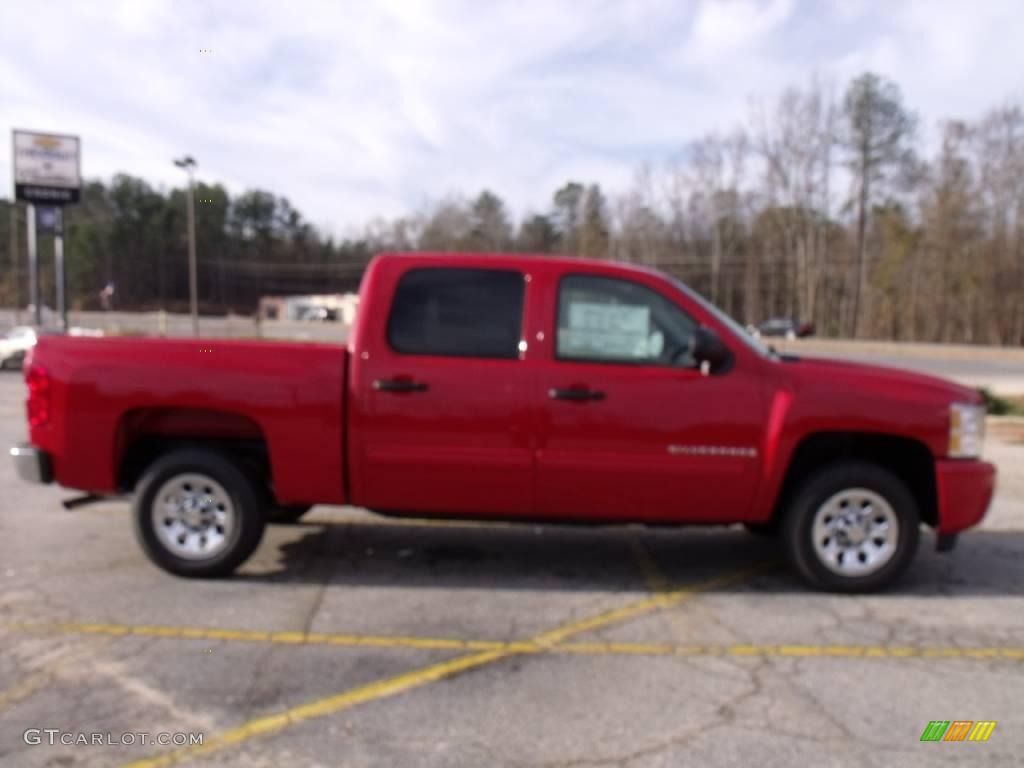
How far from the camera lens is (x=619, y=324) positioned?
187 inches

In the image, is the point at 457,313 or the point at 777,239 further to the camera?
the point at 777,239

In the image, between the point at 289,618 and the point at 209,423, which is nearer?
the point at 289,618

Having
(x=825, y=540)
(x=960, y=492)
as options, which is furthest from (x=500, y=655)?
(x=960, y=492)

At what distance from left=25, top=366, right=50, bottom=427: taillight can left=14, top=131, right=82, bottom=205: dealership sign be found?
111 ft

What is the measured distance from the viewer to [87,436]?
189 inches

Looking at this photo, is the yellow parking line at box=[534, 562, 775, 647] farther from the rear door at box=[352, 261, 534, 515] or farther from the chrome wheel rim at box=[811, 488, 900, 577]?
the rear door at box=[352, 261, 534, 515]

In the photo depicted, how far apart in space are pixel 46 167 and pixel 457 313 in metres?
35.6

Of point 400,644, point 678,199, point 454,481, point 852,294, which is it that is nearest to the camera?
point 400,644

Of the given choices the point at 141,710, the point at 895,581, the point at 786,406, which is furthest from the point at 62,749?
the point at 895,581

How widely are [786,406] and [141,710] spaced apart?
3.47 metres

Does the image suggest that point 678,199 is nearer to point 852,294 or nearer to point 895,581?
point 852,294

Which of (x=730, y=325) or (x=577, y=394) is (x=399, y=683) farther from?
(x=730, y=325)

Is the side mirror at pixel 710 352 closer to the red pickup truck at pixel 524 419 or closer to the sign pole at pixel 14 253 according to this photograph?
the red pickup truck at pixel 524 419

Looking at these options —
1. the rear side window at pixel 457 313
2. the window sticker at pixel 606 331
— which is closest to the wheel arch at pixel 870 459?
the window sticker at pixel 606 331
